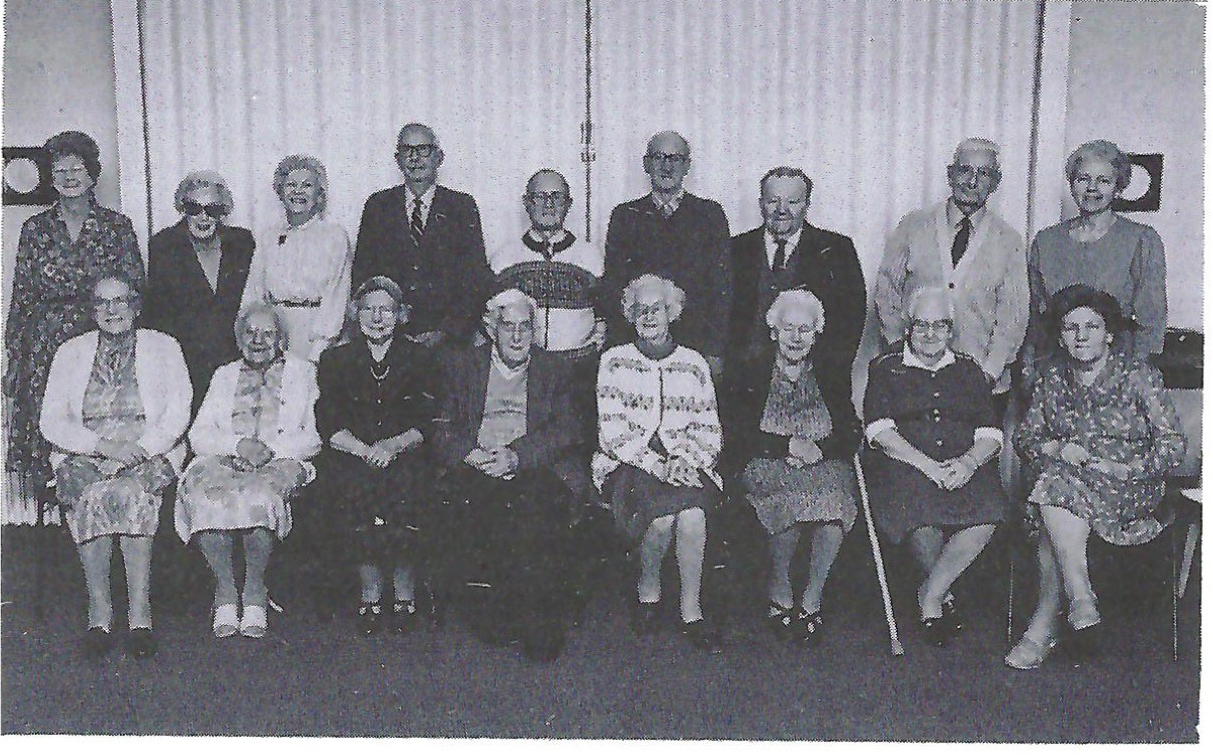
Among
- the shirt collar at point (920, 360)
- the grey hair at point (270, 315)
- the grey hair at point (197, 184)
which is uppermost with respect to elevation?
the grey hair at point (197, 184)

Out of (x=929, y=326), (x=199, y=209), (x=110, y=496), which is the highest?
(x=199, y=209)

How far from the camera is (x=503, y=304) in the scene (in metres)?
3.81

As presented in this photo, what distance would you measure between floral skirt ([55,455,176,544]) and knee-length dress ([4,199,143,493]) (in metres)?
0.14

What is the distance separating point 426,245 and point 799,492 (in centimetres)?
143

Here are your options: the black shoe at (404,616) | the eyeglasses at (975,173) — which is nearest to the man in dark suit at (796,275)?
the eyeglasses at (975,173)

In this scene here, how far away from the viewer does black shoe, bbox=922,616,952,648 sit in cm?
371

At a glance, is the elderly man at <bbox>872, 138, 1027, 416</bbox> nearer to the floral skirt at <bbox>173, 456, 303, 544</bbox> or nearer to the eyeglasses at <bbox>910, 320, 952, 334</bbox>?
the eyeglasses at <bbox>910, 320, 952, 334</bbox>

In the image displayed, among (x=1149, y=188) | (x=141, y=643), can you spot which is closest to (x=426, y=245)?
(x=141, y=643)

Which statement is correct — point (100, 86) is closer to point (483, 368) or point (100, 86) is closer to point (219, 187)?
point (219, 187)

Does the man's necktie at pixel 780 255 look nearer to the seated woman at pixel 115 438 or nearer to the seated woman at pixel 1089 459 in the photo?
the seated woman at pixel 1089 459

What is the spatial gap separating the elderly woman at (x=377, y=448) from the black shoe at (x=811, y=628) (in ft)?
3.96

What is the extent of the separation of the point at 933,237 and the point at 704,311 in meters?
0.79

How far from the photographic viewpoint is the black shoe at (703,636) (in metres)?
3.70

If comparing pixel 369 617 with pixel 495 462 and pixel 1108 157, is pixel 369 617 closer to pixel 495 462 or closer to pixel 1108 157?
pixel 495 462
